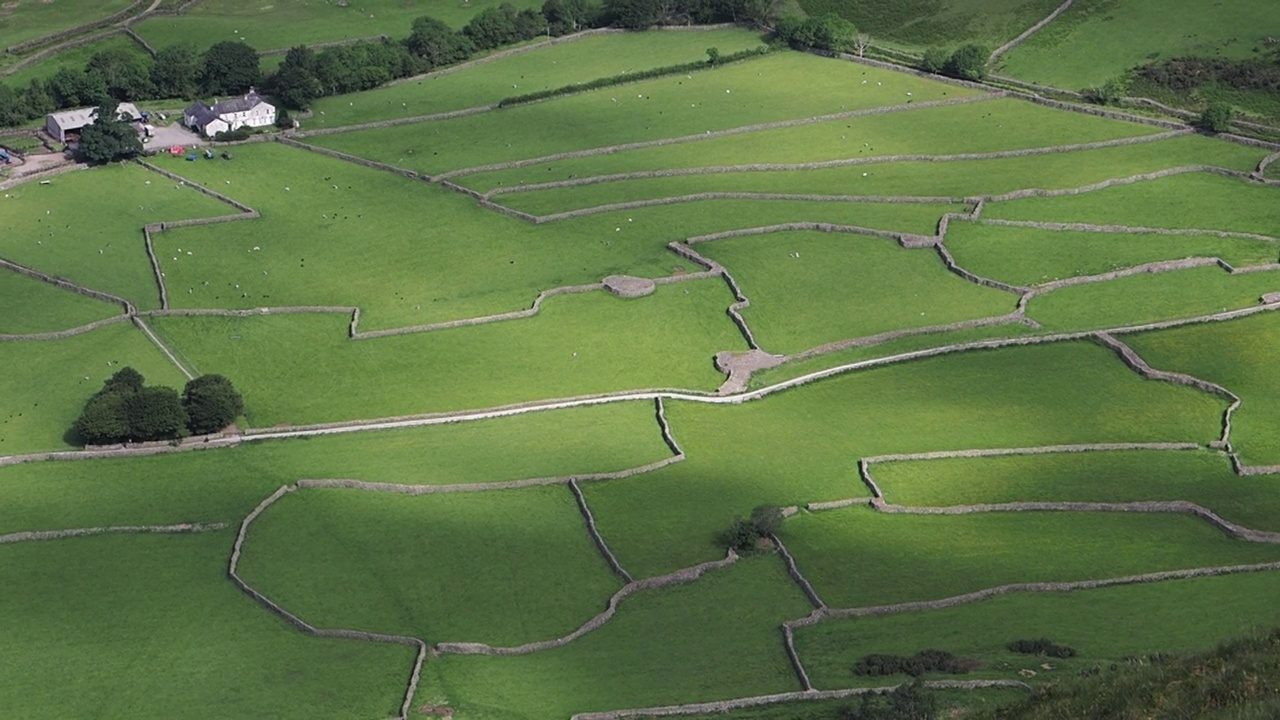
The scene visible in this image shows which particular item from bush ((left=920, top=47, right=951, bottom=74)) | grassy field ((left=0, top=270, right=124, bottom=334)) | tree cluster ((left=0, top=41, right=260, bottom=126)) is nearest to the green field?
grassy field ((left=0, top=270, right=124, bottom=334))

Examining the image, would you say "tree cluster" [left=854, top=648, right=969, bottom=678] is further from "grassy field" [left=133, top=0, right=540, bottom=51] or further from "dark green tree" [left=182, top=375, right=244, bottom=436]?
"grassy field" [left=133, top=0, right=540, bottom=51]

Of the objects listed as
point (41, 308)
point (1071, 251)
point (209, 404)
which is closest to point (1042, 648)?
point (209, 404)

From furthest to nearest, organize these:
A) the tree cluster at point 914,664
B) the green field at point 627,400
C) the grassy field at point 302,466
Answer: the grassy field at point 302,466
the green field at point 627,400
the tree cluster at point 914,664

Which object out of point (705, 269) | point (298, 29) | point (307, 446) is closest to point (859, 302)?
point (705, 269)

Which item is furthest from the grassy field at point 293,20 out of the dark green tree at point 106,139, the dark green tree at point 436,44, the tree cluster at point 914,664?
the tree cluster at point 914,664

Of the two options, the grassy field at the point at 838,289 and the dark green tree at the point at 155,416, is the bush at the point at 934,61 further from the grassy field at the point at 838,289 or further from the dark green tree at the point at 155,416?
the dark green tree at the point at 155,416

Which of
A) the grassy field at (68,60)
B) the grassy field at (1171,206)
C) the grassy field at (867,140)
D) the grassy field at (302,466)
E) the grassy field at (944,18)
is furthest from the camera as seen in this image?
the grassy field at (944,18)
